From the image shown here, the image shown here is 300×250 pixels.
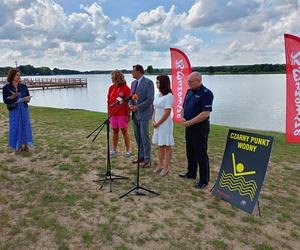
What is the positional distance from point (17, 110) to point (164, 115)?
3.32 m

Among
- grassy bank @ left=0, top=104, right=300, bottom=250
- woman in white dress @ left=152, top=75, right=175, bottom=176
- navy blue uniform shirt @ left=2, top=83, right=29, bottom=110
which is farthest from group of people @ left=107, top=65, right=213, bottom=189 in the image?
navy blue uniform shirt @ left=2, top=83, right=29, bottom=110

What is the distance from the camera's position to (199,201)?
11.9 ft

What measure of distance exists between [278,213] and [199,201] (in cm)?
Result: 104

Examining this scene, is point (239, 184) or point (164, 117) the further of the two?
point (164, 117)

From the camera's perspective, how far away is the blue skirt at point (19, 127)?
17.8 feet

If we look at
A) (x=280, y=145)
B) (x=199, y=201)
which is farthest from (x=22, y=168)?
(x=280, y=145)

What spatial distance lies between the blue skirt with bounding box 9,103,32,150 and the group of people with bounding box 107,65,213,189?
1968mm

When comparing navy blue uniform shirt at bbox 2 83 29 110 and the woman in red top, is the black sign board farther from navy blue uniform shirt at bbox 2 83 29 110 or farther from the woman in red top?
navy blue uniform shirt at bbox 2 83 29 110

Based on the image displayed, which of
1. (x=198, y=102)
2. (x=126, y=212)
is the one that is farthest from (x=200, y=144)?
(x=126, y=212)

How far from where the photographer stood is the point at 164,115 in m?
4.16

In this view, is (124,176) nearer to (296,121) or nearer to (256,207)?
(256,207)

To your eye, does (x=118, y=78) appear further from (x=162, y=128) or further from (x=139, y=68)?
(x=162, y=128)

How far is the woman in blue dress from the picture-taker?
521 centimetres

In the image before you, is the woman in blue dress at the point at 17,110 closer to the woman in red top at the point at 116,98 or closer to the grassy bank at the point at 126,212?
the grassy bank at the point at 126,212
